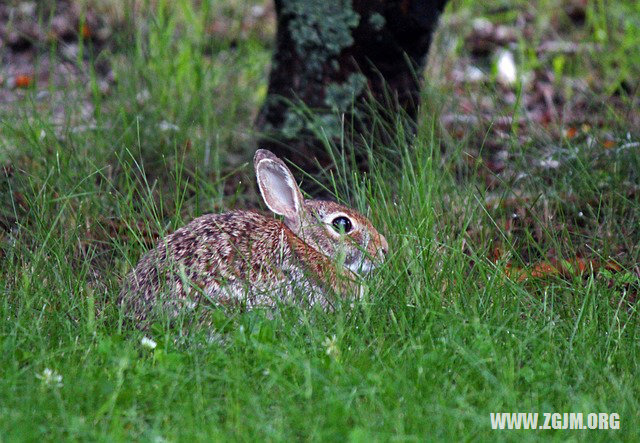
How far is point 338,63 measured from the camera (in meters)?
5.98

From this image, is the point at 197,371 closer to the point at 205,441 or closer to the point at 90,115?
the point at 205,441

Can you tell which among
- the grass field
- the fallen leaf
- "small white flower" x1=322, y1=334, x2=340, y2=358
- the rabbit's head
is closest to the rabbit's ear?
the rabbit's head

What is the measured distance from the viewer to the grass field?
3.29m

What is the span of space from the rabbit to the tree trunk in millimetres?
982

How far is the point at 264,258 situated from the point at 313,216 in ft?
1.88

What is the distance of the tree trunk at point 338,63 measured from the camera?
5.89 meters

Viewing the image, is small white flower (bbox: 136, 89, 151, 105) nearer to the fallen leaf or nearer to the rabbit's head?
the fallen leaf

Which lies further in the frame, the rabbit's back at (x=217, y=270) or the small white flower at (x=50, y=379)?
the rabbit's back at (x=217, y=270)

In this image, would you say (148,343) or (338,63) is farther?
(338,63)

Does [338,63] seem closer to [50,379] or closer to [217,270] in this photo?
[217,270]

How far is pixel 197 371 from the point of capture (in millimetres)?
3502

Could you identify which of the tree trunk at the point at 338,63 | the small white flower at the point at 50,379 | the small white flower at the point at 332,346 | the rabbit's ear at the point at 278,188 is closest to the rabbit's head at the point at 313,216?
the rabbit's ear at the point at 278,188

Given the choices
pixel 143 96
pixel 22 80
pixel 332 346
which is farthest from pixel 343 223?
pixel 22 80

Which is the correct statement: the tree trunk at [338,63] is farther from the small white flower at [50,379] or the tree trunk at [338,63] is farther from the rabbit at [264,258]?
the small white flower at [50,379]
